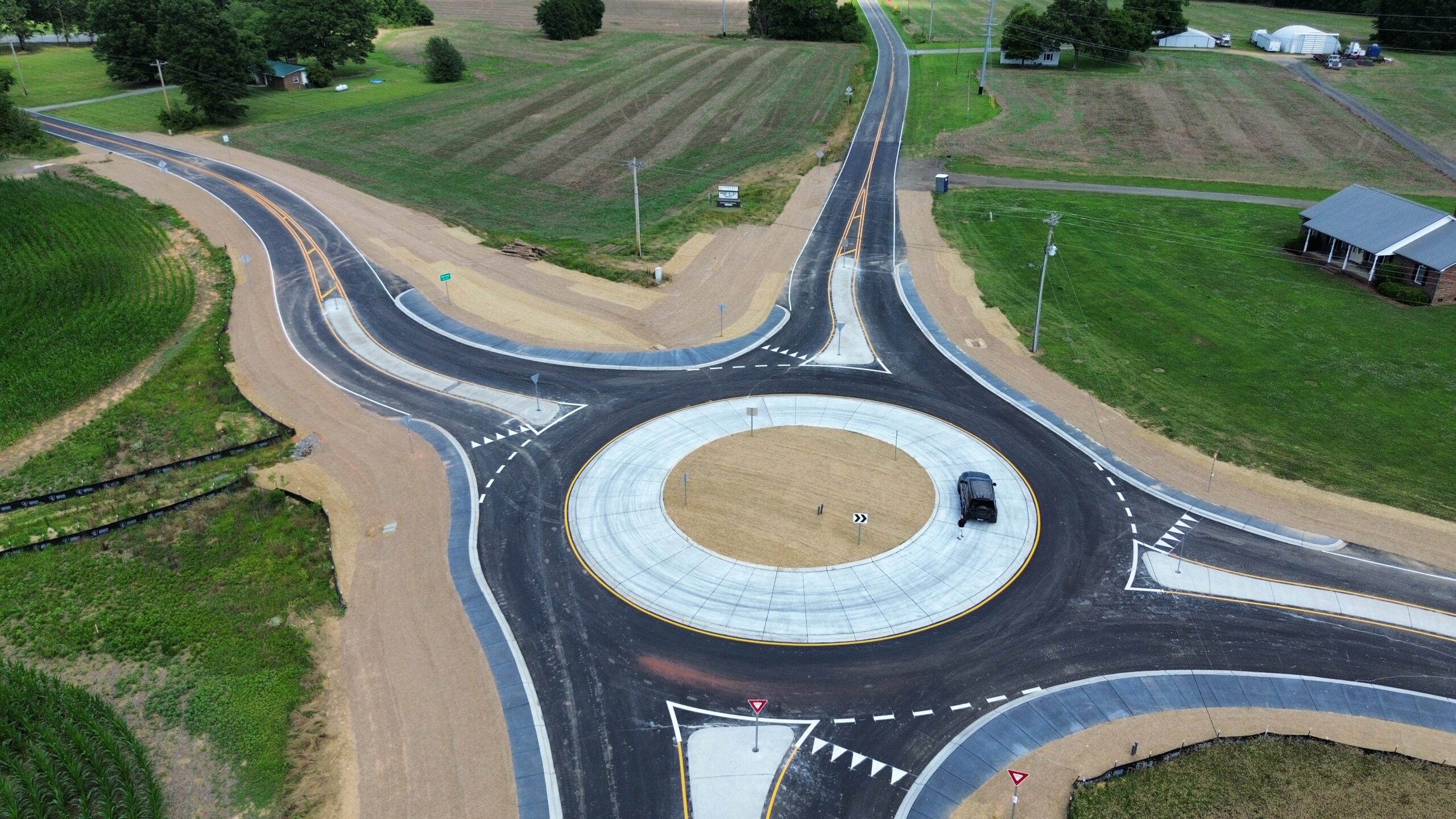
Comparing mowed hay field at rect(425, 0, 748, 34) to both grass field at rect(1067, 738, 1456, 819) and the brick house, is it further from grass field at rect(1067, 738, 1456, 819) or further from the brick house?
grass field at rect(1067, 738, 1456, 819)

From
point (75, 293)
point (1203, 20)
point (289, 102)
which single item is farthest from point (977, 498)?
point (1203, 20)

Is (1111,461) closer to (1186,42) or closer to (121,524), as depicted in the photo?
(121,524)

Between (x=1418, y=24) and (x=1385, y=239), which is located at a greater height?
(x=1418, y=24)

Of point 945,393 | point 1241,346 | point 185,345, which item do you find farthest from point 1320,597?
point 185,345

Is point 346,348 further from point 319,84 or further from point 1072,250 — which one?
point 319,84

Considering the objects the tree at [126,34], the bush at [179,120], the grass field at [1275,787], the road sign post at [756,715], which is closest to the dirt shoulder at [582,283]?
the road sign post at [756,715]

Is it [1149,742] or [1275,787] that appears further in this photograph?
[1149,742]
